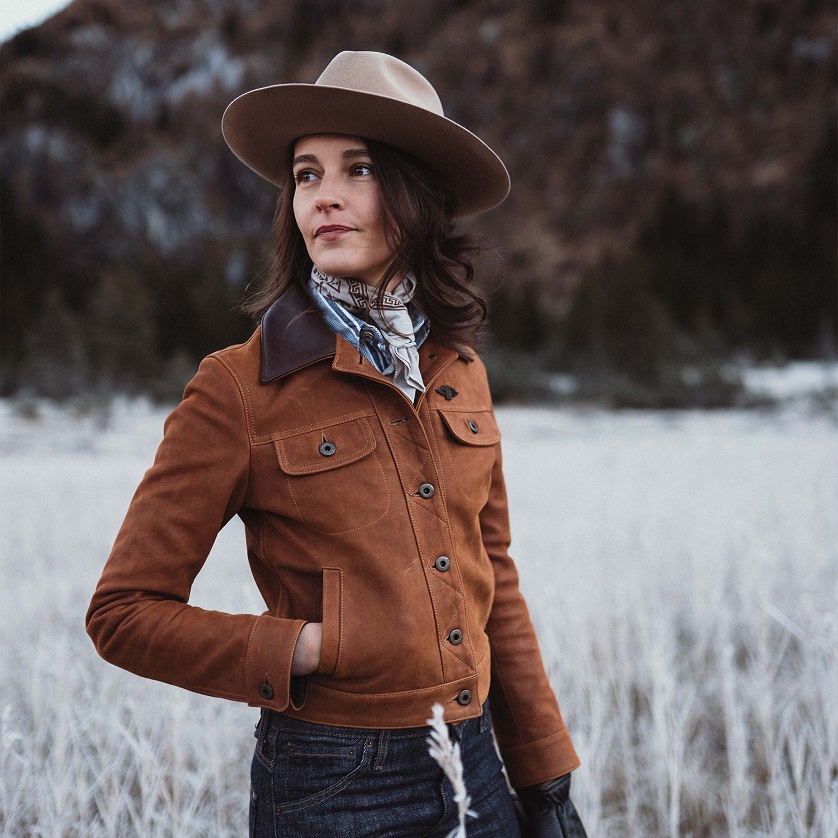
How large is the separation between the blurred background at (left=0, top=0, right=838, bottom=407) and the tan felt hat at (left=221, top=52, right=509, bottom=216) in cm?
1585

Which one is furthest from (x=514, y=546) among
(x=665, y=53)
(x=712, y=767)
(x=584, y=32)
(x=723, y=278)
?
(x=584, y=32)

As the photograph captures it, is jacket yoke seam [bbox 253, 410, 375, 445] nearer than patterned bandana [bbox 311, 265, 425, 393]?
Yes

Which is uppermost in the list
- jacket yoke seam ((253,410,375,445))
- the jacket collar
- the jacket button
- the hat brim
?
the hat brim

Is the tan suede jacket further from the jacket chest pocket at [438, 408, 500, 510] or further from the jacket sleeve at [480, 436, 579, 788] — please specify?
the jacket sleeve at [480, 436, 579, 788]

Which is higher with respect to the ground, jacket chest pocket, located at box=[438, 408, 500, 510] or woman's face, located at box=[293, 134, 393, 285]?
woman's face, located at box=[293, 134, 393, 285]

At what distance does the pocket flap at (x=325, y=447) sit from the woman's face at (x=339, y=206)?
0.30 metres

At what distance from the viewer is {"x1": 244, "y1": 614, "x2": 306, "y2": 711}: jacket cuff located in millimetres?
958

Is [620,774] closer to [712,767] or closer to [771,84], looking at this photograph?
[712,767]

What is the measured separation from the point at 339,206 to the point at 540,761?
1.09 m

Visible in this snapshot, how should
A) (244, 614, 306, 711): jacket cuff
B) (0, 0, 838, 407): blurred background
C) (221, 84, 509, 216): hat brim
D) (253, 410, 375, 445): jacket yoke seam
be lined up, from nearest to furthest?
1. (244, 614, 306, 711): jacket cuff
2. (253, 410, 375, 445): jacket yoke seam
3. (221, 84, 509, 216): hat brim
4. (0, 0, 838, 407): blurred background

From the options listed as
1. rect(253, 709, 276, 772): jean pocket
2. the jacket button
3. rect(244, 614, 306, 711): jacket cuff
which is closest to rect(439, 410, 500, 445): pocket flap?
the jacket button

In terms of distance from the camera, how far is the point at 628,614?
3006 mm

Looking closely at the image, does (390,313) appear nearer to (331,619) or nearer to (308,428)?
(308,428)

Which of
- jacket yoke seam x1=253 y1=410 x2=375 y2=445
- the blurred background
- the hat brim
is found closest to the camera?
jacket yoke seam x1=253 y1=410 x2=375 y2=445
